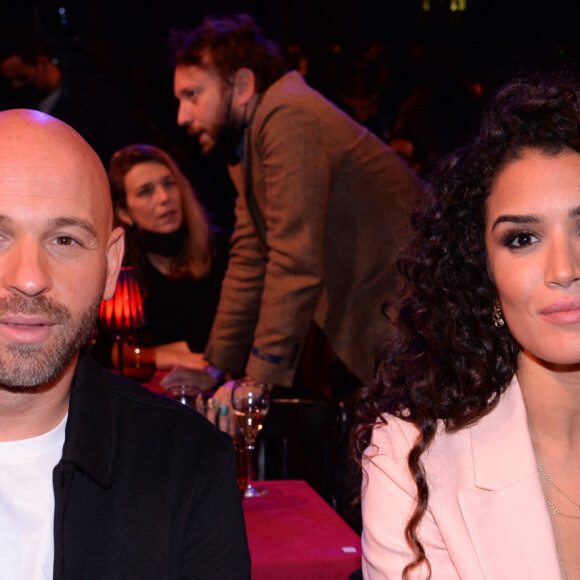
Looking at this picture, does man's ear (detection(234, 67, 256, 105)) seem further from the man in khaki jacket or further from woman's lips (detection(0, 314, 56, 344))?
woman's lips (detection(0, 314, 56, 344))

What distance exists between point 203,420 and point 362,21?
6.29 metres

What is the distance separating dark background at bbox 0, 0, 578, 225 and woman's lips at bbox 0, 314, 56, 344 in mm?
4270

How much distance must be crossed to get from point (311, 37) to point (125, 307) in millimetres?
4580

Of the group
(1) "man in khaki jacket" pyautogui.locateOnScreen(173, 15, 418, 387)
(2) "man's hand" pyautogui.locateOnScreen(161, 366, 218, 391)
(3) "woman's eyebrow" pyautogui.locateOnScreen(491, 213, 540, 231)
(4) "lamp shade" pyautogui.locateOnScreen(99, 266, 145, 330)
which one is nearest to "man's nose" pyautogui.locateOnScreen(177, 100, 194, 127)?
(1) "man in khaki jacket" pyautogui.locateOnScreen(173, 15, 418, 387)

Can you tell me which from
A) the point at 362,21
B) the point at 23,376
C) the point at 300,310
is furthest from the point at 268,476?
the point at 362,21

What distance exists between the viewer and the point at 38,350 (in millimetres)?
1485

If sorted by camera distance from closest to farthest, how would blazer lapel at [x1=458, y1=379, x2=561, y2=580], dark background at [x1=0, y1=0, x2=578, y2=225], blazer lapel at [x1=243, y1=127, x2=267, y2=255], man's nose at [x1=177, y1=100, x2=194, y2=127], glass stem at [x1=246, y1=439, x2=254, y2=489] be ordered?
blazer lapel at [x1=458, y1=379, x2=561, y2=580] < glass stem at [x1=246, y1=439, x2=254, y2=489] < blazer lapel at [x1=243, y1=127, x2=267, y2=255] < man's nose at [x1=177, y1=100, x2=194, y2=127] < dark background at [x1=0, y1=0, x2=578, y2=225]

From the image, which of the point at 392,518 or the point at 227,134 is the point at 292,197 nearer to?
the point at 227,134

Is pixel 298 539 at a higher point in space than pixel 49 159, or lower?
lower

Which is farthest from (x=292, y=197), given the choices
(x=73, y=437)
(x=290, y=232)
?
(x=73, y=437)

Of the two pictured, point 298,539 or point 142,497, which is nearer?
point 142,497

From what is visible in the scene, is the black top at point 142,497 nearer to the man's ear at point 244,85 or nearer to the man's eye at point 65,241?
the man's eye at point 65,241

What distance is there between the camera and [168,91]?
22.5 feet

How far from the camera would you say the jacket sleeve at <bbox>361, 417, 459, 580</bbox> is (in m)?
1.71
